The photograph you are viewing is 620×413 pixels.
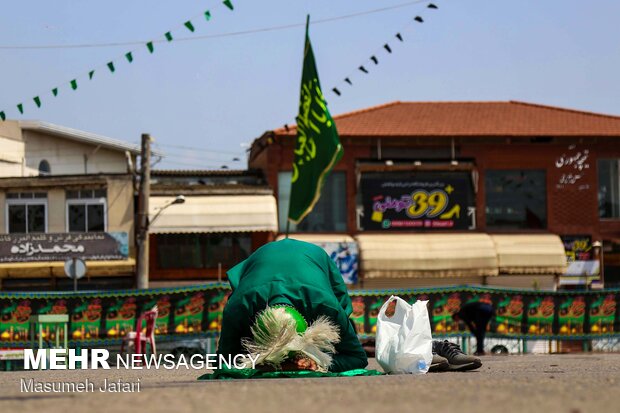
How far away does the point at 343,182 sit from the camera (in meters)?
41.0

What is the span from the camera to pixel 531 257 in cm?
3972

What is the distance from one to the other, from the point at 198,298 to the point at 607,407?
1702 centimetres

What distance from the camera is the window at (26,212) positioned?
1574 inches

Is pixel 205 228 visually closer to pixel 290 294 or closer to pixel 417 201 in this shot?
pixel 417 201

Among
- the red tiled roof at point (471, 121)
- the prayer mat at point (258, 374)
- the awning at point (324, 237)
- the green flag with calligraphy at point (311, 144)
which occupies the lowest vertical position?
the prayer mat at point (258, 374)

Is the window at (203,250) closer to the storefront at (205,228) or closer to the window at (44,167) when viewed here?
the storefront at (205,228)

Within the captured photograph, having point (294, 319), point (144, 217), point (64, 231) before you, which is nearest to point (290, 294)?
point (294, 319)

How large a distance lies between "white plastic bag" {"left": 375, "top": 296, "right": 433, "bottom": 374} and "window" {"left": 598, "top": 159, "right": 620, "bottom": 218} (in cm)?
3115

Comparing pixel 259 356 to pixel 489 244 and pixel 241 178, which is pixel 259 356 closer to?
pixel 489 244

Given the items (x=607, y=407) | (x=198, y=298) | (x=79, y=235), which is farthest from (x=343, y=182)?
(x=607, y=407)

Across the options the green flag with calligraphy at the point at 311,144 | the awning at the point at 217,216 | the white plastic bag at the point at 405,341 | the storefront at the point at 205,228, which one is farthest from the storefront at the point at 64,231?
the white plastic bag at the point at 405,341

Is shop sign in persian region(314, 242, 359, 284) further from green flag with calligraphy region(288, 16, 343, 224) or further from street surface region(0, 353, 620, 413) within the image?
street surface region(0, 353, 620, 413)

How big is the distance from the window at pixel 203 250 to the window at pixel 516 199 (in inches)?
305

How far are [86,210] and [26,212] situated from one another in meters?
1.79
